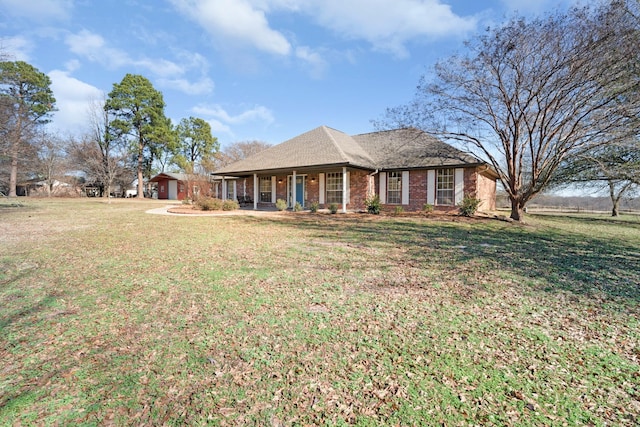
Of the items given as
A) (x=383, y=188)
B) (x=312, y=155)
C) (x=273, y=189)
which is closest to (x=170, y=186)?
(x=273, y=189)

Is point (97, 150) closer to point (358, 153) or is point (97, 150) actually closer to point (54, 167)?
point (54, 167)

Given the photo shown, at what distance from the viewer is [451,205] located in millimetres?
14891

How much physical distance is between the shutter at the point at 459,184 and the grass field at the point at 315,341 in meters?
9.20

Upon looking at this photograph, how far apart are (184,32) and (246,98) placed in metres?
8.24

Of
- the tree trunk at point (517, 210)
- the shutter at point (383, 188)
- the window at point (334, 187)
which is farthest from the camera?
the window at point (334, 187)

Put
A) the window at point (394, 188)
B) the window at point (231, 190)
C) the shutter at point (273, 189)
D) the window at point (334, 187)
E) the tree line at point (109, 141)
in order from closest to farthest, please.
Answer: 1. the window at point (394, 188)
2. the window at point (334, 187)
3. the shutter at point (273, 189)
4. the window at point (231, 190)
5. the tree line at point (109, 141)

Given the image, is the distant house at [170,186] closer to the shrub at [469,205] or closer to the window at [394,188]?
the window at [394,188]

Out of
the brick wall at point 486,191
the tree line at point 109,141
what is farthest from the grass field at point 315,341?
the tree line at point 109,141

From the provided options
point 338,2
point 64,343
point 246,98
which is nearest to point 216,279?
point 64,343

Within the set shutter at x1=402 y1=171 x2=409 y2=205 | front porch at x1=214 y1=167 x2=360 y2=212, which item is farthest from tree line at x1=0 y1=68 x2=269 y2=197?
shutter at x1=402 y1=171 x2=409 y2=205

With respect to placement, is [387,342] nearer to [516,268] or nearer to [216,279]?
[216,279]

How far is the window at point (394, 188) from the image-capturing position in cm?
1619

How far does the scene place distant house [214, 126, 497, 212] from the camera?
47.9ft

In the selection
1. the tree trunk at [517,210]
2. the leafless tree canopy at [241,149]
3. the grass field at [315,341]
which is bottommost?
the grass field at [315,341]
